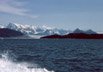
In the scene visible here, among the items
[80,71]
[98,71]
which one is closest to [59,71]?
[80,71]

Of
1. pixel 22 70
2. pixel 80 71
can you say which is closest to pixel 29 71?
pixel 22 70

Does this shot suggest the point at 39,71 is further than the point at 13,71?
Yes

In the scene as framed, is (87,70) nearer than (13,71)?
No

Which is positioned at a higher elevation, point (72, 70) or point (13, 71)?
point (13, 71)

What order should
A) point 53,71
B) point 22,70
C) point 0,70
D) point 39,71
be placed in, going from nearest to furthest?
point 0,70, point 22,70, point 39,71, point 53,71

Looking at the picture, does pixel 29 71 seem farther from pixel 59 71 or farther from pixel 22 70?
pixel 59 71

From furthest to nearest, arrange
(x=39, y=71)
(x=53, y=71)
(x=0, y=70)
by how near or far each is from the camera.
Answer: (x=53, y=71), (x=39, y=71), (x=0, y=70)

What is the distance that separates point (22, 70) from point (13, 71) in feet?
4.39

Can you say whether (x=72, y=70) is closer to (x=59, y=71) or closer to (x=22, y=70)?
(x=59, y=71)

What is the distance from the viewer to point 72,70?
27.8 metres

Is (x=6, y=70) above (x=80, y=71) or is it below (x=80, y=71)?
above

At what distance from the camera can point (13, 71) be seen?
18531 mm

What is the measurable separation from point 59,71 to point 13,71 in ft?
31.3

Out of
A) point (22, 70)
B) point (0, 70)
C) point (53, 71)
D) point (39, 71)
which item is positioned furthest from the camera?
point (53, 71)
